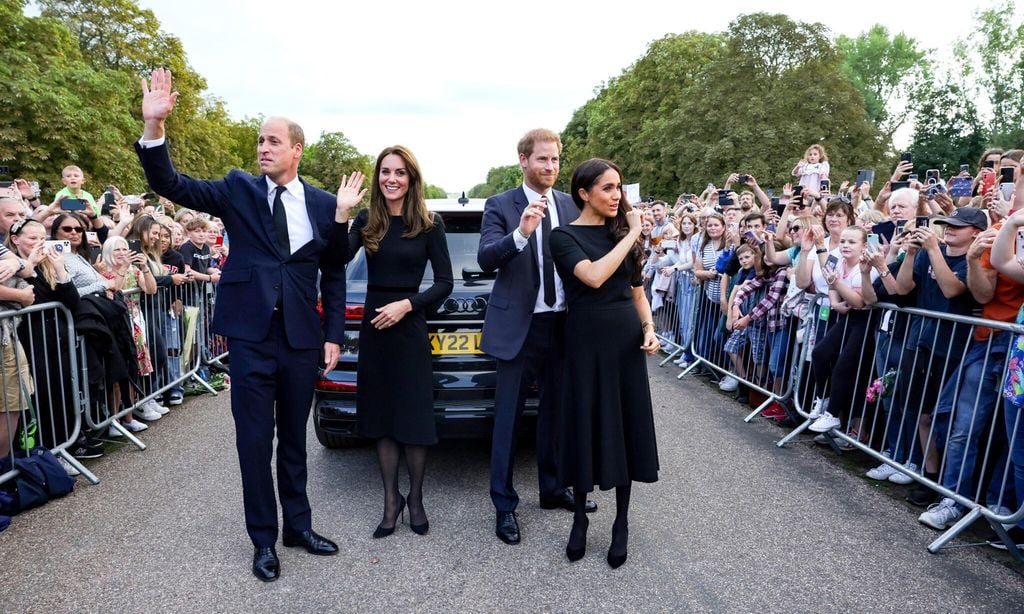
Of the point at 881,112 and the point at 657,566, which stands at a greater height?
the point at 881,112

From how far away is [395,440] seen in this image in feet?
13.7

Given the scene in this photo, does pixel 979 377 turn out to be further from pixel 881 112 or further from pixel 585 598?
pixel 881 112

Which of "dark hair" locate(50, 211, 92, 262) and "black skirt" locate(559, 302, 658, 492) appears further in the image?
"dark hair" locate(50, 211, 92, 262)

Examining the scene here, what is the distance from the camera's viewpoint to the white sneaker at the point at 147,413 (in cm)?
677

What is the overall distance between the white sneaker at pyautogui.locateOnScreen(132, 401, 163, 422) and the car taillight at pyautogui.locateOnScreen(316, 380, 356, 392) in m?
2.95

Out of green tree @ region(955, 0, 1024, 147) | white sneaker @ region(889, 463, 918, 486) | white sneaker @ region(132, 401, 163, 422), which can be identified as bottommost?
white sneaker @ region(132, 401, 163, 422)

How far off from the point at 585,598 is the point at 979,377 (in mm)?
2782

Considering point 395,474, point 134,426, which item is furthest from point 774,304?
point 134,426

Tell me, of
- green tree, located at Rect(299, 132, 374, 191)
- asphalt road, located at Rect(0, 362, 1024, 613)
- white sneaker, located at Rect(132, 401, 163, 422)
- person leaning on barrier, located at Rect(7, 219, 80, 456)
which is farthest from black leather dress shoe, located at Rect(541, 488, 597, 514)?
green tree, located at Rect(299, 132, 374, 191)

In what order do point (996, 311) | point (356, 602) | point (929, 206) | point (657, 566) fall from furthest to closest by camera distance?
point (929, 206), point (996, 311), point (657, 566), point (356, 602)

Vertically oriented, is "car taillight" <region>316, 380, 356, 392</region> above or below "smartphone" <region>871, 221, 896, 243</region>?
below

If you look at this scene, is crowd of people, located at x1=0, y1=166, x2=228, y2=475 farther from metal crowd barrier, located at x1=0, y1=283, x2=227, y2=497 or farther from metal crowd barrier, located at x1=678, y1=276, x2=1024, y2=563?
metal crowd barrier, located at x1=678, y1=276, x2=1024, y2=563

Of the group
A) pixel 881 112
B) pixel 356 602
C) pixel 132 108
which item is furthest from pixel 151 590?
pixel 881 112

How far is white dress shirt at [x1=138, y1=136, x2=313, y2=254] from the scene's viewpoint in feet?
12.3
